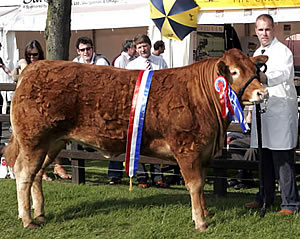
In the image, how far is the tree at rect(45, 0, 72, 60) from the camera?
26.4ft

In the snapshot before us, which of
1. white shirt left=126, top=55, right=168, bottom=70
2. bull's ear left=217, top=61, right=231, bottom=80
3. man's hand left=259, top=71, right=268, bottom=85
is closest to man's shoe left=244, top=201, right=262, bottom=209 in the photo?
man's hand left=259, top=71, right=268, bottom=85

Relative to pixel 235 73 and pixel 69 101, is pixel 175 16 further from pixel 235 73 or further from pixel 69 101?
pixel 69 101

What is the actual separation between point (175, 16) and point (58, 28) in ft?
10.1

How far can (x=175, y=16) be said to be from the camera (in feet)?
34.0

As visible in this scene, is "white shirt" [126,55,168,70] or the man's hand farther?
"white shirt" [126,55,168,70]

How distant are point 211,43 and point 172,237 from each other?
866 cm

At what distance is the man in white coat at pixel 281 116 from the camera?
5188 millimetres

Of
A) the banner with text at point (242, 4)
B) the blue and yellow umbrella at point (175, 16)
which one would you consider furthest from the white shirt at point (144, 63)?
the banner with text at point (242, 4)

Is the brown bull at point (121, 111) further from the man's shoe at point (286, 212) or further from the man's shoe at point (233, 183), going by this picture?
the man's shoe at point (233, 183)

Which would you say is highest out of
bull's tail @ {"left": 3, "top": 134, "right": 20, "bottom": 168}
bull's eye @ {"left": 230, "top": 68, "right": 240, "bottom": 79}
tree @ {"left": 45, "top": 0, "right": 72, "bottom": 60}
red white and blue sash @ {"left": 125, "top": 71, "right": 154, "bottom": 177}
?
tree @ {"left": 45, "top": 0, "right": 72, "bottom": 60}

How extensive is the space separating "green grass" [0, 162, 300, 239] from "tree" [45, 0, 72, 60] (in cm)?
238

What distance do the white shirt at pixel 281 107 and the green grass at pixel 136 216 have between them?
80 cm

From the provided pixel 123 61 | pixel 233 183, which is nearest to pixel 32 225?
pixel 233 183

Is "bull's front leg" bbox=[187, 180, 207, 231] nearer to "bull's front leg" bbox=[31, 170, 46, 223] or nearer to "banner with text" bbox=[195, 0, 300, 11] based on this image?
"bull's front leg" bbox=[31, 170, 46, 223]
